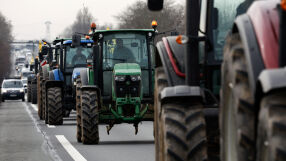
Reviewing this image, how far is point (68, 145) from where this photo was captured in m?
17.9

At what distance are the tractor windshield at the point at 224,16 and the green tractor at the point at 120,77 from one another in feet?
30.8

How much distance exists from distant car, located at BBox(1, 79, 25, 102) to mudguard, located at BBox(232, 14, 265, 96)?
195 feet

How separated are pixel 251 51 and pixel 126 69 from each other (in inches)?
535

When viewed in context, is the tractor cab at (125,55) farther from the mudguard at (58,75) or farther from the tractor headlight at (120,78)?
the mudguard at (58,75)

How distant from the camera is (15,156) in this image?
15578 millimetres

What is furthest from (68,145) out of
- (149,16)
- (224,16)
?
(149,16)

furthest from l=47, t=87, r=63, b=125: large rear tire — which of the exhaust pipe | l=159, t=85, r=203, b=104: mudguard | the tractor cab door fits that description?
the exhaust pipe

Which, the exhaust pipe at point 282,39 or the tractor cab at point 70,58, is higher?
the tractor cab at point 70,58

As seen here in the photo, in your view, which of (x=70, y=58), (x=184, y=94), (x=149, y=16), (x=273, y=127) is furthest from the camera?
(x=149, y=16)

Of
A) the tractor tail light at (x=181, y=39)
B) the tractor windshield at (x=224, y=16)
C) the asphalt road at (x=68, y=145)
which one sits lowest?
the asphalt road at (x=68, y=145)

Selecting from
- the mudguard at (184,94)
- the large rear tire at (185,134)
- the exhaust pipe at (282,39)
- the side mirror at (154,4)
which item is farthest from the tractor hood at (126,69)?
the exhaust pipe at (282,39)

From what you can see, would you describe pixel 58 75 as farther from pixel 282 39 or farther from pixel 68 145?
pixel 282 39

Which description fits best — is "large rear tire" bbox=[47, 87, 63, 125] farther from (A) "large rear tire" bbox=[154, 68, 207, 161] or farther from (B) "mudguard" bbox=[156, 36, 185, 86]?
(A) "large rear tire" bbox=[154, 68, 207, 161]

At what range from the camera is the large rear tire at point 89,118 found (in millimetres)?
17250
